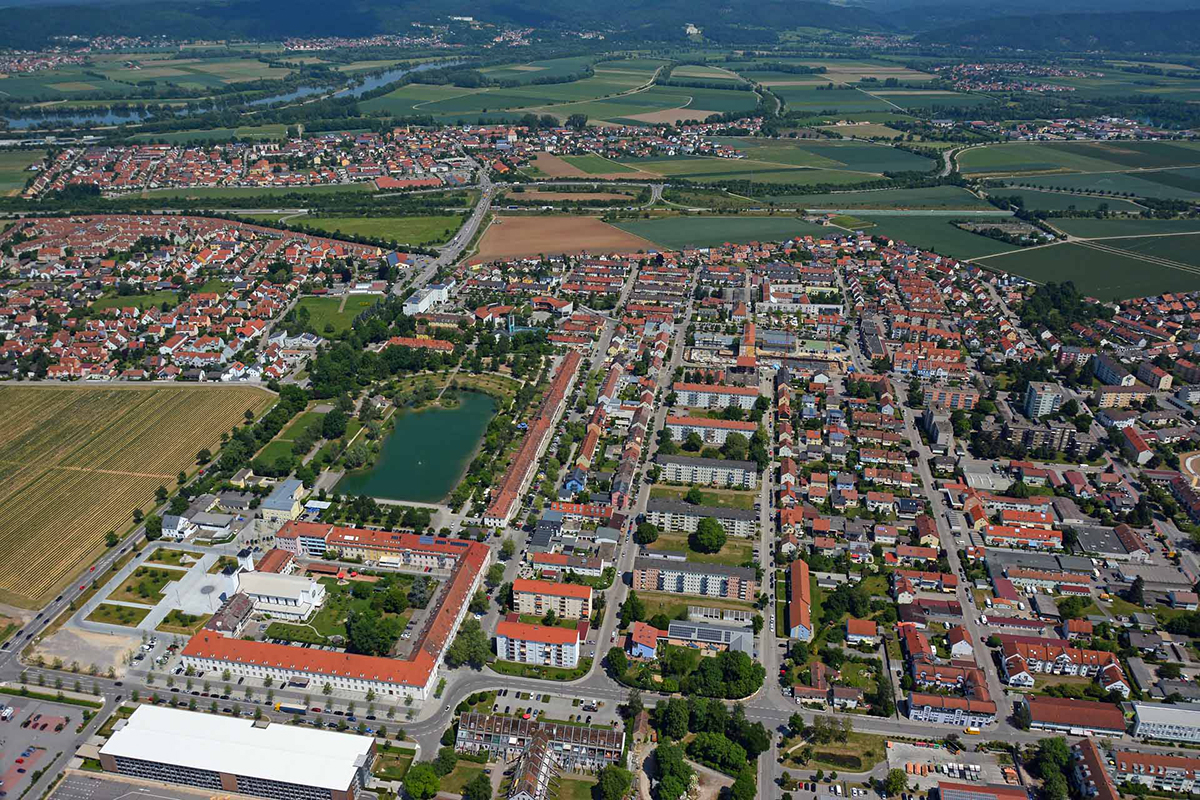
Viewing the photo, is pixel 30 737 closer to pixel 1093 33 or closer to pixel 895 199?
pixel 895 199

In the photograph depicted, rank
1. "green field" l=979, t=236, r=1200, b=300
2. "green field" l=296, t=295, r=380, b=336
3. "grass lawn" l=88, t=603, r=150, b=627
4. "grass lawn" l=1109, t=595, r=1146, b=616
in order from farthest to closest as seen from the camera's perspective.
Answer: "green field" l=979, t=236, r=1200, b=300 < "green field" l=296, t=295, r=380, b=336 < "grass lawn" l=1109, t=595, r=1146, b=616 < "grass lawn" l=88, t=603, r=150, b=627

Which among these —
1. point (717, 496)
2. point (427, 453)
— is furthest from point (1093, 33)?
point (427, 453)

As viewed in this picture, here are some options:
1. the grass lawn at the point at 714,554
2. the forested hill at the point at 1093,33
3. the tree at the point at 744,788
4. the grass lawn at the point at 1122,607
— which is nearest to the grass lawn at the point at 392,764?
the tree at the point at 744,788

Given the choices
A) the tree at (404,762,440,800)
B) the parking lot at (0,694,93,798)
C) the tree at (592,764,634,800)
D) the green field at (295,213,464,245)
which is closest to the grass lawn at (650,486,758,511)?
the tree at (592,764,634,800)

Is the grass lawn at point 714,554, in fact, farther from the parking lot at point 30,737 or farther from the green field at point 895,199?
the green field at point 895,199

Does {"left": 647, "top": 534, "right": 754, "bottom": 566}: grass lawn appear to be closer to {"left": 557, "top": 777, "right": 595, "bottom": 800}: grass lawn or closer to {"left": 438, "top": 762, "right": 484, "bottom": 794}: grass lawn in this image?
{"left": 557, "top": 777, "right": 595, "bottom": 800}: grass lawn

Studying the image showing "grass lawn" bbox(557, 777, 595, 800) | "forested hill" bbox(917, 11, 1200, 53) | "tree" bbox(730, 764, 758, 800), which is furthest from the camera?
"forested hill" bbox(917, 11, 1200, 53)

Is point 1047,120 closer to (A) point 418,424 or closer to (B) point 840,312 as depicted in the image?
(B) point 840,312
